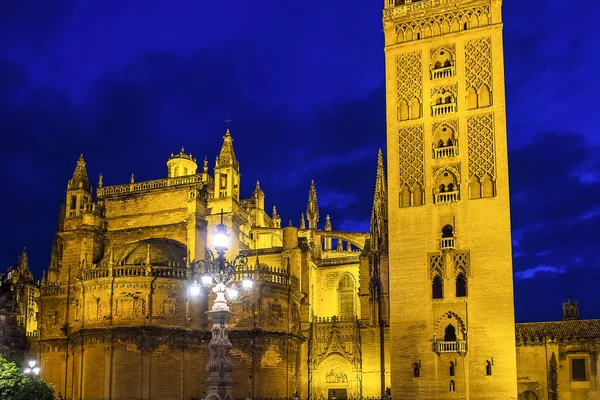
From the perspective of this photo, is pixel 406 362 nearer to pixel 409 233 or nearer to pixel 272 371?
pixel 409 233

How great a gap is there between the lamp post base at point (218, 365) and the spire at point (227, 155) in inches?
1115

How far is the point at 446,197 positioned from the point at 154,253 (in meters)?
17.8

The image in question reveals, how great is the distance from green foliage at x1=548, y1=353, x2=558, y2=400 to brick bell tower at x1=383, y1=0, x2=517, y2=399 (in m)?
7.49

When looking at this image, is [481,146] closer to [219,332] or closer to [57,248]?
[219,332]

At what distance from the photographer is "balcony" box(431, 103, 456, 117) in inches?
1446

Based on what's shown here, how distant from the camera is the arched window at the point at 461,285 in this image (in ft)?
115

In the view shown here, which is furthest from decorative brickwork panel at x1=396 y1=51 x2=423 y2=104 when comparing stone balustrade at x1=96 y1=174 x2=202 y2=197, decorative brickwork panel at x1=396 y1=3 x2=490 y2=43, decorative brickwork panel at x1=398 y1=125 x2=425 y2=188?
stone balustrade at x1=96 y1=174 x2=202 y2=197

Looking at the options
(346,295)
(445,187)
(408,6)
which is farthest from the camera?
(346,295)

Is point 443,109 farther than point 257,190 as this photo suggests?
No

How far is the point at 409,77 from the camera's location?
37.9m

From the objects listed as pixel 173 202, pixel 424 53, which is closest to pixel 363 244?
pixel 173 202

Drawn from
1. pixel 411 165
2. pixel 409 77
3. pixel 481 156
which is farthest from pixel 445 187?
pixel 409 77

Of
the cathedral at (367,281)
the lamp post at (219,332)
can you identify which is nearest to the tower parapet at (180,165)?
the cathedral at (367,281)

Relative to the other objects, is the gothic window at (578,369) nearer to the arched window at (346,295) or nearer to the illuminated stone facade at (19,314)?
the arched window at (346,295)
